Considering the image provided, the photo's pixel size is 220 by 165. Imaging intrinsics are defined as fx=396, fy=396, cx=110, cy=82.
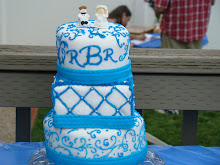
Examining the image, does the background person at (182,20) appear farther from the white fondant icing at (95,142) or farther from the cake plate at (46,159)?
the white fondant icing at (95,142)

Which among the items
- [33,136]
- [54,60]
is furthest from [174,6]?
[54,60]

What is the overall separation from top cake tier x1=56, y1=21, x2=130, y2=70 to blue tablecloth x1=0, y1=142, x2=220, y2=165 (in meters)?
0.45

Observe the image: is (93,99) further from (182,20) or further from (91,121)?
(182,20)

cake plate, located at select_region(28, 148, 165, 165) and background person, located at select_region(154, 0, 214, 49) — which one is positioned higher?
background person, located at select_region(154, 0, 214, 49)

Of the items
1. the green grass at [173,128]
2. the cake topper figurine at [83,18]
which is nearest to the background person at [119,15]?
the green grass at [173,128]

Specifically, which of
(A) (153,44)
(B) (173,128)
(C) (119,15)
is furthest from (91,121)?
(C) (119,15)

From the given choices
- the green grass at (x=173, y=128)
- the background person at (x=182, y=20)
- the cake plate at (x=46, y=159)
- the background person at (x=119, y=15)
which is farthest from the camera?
the background person at (x=119, y=15)

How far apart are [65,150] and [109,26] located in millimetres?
397

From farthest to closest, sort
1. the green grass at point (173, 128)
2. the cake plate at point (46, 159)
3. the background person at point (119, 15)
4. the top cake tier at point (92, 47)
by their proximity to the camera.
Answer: the background person at point (119, 15) < the green grass at point (173, 128) < the cake plate at point (46, 159) < the top cake tier at point (92, 47)

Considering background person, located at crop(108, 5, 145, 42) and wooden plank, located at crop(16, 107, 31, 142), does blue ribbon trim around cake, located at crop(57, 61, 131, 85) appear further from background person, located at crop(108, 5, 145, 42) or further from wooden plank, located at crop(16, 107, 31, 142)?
background person, located at crop(108, 5, 145, 42)

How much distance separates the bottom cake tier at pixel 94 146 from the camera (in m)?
1.17

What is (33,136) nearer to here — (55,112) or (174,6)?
(174,6)

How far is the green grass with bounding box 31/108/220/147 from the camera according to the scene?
3332 millimetres

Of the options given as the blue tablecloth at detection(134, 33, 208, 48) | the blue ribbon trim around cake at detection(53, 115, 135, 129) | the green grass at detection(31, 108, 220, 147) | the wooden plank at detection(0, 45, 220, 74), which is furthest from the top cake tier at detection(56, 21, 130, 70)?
the blue tablecloth at detection(134, 33, 208, 48)
